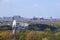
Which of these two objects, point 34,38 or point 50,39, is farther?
point 34,38

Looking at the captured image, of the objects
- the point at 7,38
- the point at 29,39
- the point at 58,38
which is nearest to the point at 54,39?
the point at 58,38

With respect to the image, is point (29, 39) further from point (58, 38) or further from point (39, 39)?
point (58, 38)

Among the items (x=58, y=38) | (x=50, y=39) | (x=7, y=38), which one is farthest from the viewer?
(x=7, y=38)

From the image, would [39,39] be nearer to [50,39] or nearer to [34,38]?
[34,38]

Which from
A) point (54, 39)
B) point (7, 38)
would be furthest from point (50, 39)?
point (7, 38)

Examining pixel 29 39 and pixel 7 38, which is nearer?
pixel 29 39

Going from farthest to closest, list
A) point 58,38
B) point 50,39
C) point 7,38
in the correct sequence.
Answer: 1. point 7,38
2. point 58,38
3. point 50,39

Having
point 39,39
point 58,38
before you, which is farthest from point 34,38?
point 58,38

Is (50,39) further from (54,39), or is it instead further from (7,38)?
(7,38)
